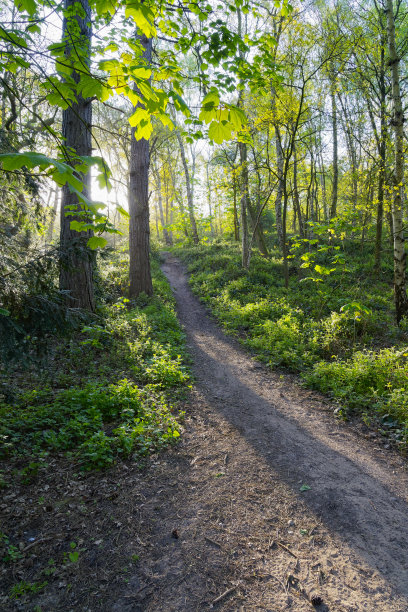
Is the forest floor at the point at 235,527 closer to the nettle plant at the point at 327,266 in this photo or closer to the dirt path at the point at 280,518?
the dirt path at the point at 280,518

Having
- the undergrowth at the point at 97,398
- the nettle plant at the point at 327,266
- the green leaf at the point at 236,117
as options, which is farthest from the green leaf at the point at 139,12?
the nettle plant at the point at 327,266

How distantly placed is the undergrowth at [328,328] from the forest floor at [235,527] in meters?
0.73

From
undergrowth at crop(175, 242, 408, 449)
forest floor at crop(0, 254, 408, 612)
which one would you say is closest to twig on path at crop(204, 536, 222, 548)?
forest floor at crop(0, 254, 408, 612)

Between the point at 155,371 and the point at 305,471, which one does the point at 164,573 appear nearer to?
the point at 305,471

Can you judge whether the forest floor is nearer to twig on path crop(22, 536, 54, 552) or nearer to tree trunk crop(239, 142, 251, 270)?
twig on path crop(22, 536, 54, 552)

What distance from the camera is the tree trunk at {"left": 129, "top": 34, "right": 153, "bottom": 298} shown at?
393 inches

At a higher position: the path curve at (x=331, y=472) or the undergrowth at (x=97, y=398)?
the undergrowth at (x=97, y=398)

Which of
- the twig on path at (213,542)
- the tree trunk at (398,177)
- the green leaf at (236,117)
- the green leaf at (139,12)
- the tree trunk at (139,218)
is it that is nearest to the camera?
the green leaf at (139,12)

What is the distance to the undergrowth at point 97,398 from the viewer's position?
360cm

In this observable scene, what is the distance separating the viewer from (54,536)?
269 cm

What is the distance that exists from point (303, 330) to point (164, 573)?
6.41m

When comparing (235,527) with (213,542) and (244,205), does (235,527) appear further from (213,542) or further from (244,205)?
(244,205)

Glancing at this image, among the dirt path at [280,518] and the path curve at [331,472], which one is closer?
the dirt path at [280,518]

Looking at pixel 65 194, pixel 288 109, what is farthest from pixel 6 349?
pixel 288 109
